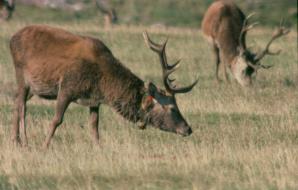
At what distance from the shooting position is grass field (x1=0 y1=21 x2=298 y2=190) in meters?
12.6

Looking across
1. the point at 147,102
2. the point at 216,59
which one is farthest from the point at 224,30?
the point at 147,102

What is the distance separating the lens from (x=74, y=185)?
40.5 feet

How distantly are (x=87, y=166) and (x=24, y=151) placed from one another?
1733 millimetres

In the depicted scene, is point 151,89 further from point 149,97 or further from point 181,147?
point 181,147

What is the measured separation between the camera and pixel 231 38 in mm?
27328

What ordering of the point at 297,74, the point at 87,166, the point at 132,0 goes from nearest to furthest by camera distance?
1. the point at 87,166
2. the point at 297,74
3. the point at 132,0

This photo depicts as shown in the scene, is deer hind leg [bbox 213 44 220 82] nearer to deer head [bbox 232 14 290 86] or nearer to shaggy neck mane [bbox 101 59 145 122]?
deer head [bbox 232 14 290 86]

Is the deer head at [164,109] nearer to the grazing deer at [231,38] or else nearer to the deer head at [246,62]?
the deer head at [246,62]

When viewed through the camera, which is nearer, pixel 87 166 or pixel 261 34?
pixel 87 166

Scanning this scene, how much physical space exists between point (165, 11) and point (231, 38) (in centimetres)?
2111

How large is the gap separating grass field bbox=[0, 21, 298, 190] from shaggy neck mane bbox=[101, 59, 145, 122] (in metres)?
0.48

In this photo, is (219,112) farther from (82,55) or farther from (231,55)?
(231,55)

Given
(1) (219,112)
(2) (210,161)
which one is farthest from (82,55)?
(1) (219,112)

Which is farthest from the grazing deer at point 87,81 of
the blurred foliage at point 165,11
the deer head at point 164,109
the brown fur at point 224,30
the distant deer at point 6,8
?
the blurred foliage at point 165,11
